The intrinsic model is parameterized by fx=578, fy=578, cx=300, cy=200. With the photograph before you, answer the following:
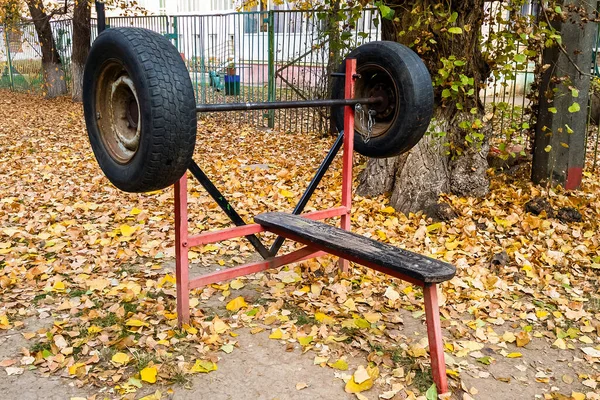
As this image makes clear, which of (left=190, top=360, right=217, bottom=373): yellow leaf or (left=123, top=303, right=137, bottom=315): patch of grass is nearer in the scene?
(left=190, top=360, right=217, bottom=373): yellow leaf

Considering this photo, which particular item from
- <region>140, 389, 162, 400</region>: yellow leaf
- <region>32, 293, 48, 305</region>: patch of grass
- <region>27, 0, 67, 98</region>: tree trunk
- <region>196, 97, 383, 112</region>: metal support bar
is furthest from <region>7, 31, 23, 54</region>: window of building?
<region>140, 389, 162, 400</region>: yellow leaf

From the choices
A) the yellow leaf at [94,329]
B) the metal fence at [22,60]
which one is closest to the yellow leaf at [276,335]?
the yellow leaf at [94,329]

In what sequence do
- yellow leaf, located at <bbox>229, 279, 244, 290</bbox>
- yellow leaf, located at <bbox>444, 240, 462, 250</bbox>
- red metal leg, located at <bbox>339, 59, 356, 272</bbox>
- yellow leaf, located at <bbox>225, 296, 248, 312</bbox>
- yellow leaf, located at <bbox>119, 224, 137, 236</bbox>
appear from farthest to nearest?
1. yellow leaf, located at <bbox>119, 224, 137, 236</bbox>
2. yellow leaf, located at <bbox>444, 240, 462, 250</bbox>
3. yellow leaf, located at <bbox>229, 279, 244, 290</bbox>
4. red metal leg, located at <bbox>339, 59, 356, 272</bbox>
5. yellow leaf, located at <bbox>225, 296, 248, 312</bbox>

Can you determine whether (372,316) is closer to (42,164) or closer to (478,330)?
(478,330)

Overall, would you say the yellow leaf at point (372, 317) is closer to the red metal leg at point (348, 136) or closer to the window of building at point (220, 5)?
the red metal leg at point (348, 136)

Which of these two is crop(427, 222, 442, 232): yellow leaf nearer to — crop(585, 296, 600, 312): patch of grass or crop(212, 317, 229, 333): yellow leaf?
crop(585, 296, 600, 312): patch of grass

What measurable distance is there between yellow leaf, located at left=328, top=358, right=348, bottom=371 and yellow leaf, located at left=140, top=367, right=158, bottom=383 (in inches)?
36.3

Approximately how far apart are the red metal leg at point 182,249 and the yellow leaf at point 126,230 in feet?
6.28

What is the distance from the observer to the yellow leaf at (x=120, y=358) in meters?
3.08

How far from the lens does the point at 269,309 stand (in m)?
Answer: 3.76

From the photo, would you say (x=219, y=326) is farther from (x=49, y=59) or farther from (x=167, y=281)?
(x=49, y=59)

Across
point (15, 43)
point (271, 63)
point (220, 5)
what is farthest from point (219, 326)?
point (220, 5)

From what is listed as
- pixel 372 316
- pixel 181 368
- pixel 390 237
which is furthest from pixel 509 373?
pixel 390 237

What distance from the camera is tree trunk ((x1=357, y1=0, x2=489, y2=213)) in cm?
544
